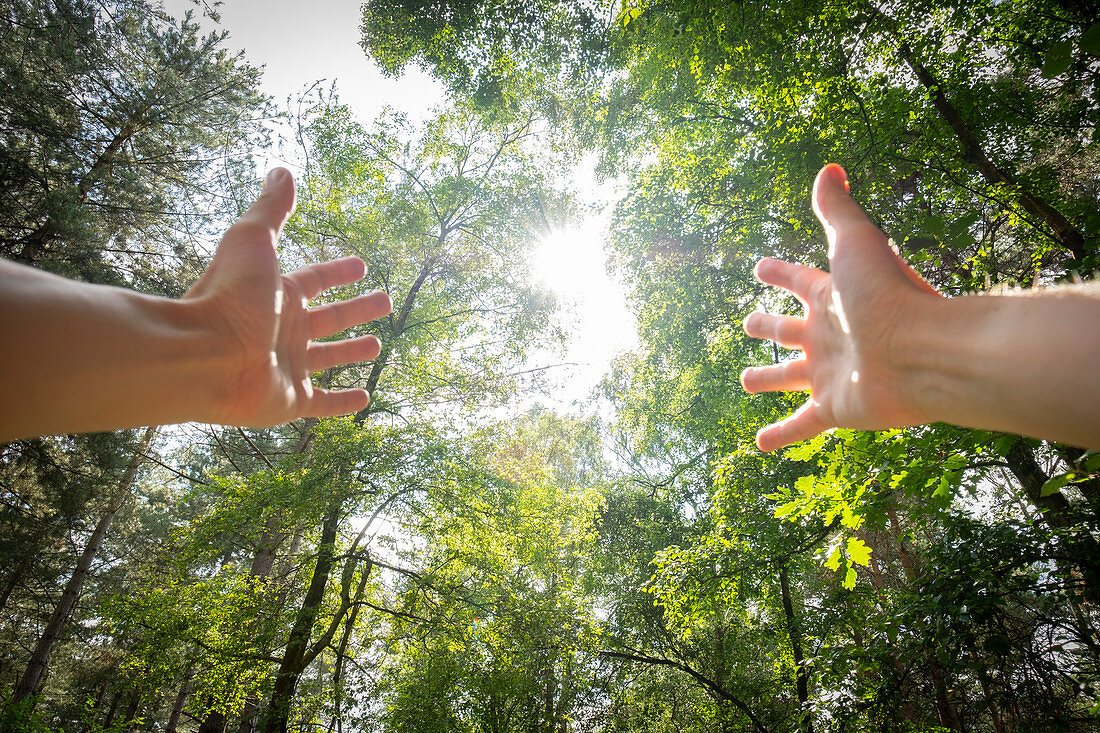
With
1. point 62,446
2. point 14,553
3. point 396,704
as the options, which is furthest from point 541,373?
point 14,553

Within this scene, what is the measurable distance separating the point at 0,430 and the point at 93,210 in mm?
12492

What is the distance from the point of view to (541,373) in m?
11.0

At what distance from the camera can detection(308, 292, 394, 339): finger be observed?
162cm

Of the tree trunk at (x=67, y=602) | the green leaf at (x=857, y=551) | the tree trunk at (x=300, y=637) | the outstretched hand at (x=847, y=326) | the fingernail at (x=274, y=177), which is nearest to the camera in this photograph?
the outstretched hand at (x=847, y=326)

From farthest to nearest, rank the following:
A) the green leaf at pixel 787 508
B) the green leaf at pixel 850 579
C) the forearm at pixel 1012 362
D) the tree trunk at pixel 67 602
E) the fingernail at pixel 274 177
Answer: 1. the tree trunk at pixel 67 602
2. the green leaf at pixel 787 508
3. the green leaf at pixel 850 579
4. the fingernail at pixel 274 177
5. the forearm at pixel 1012 362

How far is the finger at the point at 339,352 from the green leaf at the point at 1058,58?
246cm

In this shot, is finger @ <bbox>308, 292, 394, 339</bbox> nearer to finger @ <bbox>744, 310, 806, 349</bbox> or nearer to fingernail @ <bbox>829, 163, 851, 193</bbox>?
finger @ <bbox>744, 310, 806, 349</bbox>

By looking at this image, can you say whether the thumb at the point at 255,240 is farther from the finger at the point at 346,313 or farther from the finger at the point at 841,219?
the finger at the point at 841,219

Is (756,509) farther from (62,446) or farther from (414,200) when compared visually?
(62,446)

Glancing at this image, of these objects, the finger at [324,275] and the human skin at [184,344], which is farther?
the finger at [324,275]

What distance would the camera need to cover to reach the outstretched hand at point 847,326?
3.96 feet

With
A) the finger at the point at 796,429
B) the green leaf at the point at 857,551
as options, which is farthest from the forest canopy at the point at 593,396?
the finger at the point at 796,429

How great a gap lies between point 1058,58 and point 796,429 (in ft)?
4.92

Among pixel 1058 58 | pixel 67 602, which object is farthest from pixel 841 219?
pixel 67 602
